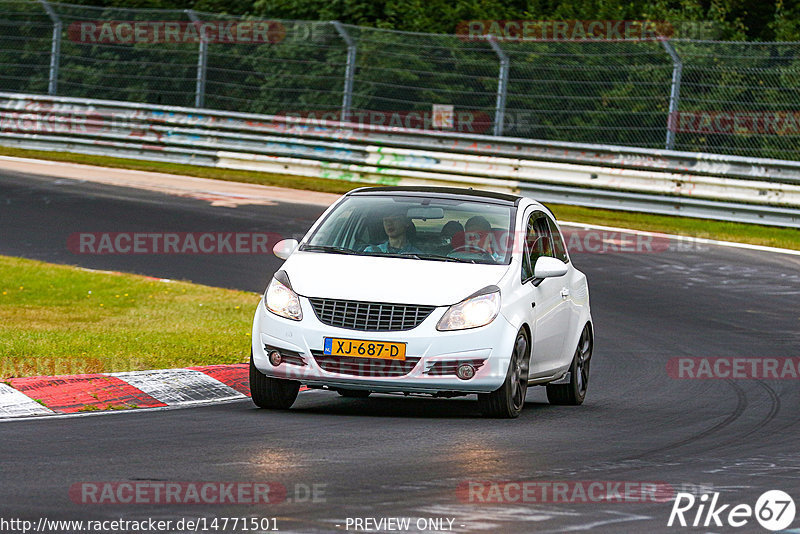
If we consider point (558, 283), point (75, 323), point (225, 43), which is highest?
point (225, 43)

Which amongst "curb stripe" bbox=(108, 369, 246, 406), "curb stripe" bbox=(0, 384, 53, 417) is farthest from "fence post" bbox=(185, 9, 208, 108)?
"curb stripe" bbox=(0, 384, 53, 417)

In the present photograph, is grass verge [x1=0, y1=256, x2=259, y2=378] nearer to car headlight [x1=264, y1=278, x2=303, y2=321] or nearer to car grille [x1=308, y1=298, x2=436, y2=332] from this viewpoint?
car headlight [x1=264, y1=278, x2=303, y2=321]

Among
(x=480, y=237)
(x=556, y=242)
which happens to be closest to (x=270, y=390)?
(x=480, y=237)

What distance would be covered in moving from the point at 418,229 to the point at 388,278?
3.00 feet

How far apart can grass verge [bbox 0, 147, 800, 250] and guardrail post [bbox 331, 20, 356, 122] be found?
1.31m

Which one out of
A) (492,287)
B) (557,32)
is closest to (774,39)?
(557,32)

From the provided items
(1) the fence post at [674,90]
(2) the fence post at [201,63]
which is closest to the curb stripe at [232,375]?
(1) the fence post at [674,90]

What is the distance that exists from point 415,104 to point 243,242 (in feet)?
22.7

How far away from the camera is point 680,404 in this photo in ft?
35.5

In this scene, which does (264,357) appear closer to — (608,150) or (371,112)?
(608,150)

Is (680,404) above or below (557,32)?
below

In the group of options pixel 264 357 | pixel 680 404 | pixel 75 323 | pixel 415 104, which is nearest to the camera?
pixel 264 357

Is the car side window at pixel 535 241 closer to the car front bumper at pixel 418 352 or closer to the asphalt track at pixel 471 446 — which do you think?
the car front bumper at pixel 418 352

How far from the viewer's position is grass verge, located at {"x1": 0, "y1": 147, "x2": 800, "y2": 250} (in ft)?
70.5
